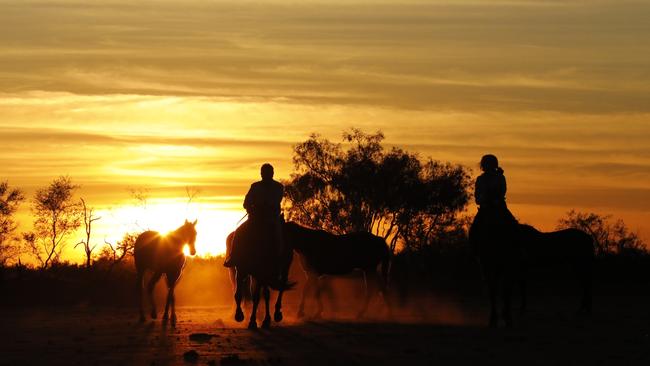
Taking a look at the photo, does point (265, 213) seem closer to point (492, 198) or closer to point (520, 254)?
point (492, 198)

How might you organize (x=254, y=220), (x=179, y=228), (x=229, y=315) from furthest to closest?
(x=229, y=315) → (x=179, y=228) → (x=254, y=220)

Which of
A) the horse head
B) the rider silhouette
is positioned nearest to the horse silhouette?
the rider silhouette

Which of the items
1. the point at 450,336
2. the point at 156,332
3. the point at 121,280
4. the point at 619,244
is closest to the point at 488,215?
the point at 450,336

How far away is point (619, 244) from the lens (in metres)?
68.0

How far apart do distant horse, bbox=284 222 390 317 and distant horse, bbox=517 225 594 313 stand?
3354mm

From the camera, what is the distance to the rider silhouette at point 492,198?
2216 centimetres

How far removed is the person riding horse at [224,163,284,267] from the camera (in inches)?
884

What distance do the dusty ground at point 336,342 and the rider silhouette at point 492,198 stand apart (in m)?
1.99

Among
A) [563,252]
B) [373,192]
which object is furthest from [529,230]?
[373,192]

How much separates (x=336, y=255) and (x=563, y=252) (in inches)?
205

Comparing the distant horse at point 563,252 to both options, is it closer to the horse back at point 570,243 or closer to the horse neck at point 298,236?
the horse back at point 570,243

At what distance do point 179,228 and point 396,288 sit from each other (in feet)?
42.9

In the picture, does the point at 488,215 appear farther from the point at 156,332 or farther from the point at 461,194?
the point at 461,194

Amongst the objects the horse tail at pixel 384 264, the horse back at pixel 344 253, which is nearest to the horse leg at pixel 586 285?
the horse tail at pixel 384 264
